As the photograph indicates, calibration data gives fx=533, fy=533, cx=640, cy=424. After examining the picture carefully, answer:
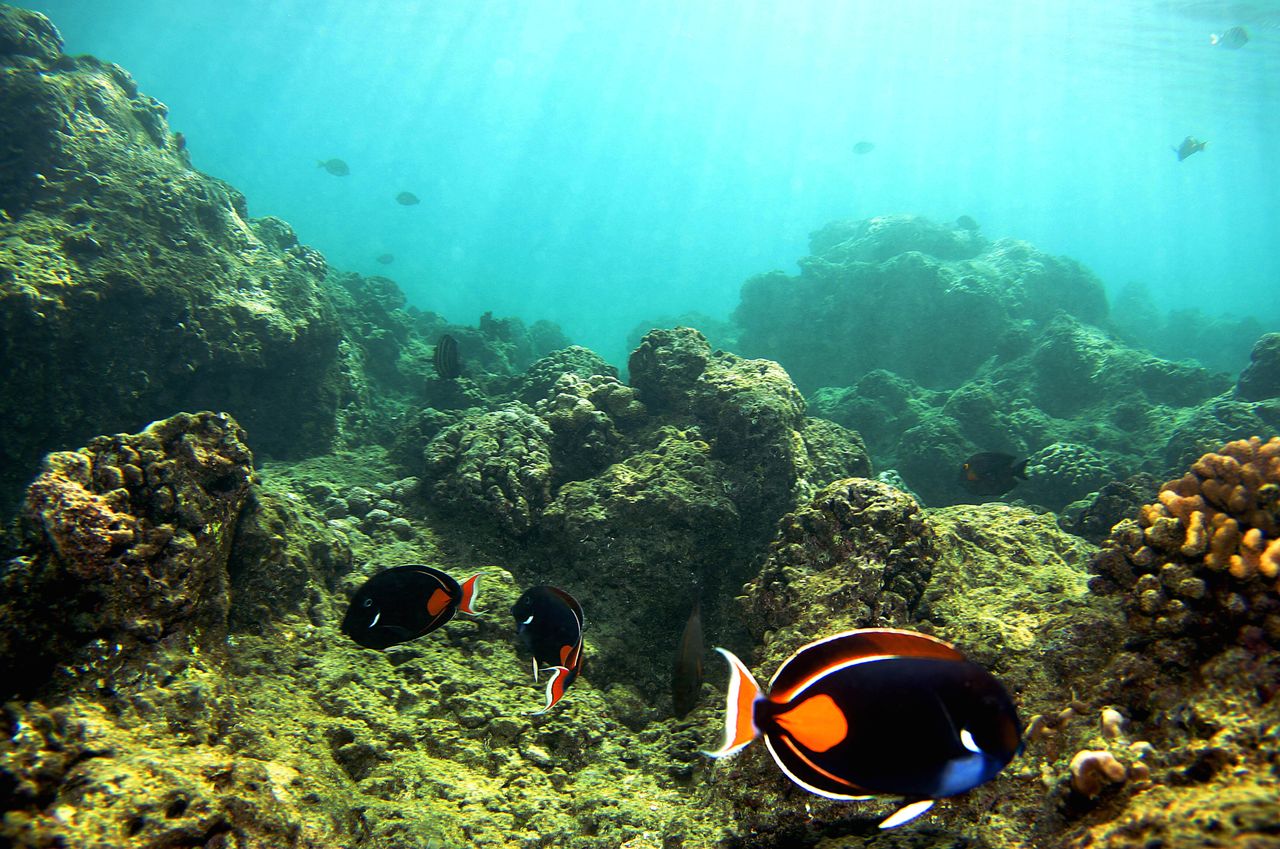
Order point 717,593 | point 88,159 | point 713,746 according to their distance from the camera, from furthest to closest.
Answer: point 88,159
point 717,593
point 713,746

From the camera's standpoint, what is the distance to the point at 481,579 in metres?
4.56

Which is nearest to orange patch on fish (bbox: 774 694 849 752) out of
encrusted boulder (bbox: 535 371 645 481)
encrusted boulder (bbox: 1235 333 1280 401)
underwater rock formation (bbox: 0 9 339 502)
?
encrusted boulder (bbox: 535 371 645 481)

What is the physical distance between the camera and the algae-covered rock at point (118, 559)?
2.32m

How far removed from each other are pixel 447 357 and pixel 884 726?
7.49m

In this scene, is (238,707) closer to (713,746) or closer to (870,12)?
(713,746)

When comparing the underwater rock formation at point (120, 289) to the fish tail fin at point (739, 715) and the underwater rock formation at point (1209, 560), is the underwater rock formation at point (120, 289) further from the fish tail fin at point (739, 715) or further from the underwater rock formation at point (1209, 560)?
the underwater rock formation at point (1209, 560)

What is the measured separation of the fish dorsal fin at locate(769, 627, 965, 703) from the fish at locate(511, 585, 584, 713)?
158cm

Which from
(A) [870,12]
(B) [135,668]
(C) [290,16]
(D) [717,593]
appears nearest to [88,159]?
(B) [135,668]

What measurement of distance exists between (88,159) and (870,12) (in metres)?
63.8

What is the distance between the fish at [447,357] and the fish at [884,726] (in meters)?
7.18

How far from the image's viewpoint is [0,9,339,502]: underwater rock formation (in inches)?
265

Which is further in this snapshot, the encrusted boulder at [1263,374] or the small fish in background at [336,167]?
the small fish in background at [336,167]

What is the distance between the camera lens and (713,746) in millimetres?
3311

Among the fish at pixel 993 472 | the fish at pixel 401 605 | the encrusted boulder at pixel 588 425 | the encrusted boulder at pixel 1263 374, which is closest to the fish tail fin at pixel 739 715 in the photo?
the fish at pixel 401 605
